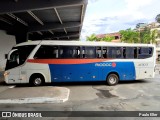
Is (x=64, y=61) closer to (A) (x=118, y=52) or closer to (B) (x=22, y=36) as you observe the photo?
(A) (x=118, y=52)

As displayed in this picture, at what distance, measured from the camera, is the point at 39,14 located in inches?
1105

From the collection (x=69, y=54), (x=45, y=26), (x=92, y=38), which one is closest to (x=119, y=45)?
(x=69, y=54)

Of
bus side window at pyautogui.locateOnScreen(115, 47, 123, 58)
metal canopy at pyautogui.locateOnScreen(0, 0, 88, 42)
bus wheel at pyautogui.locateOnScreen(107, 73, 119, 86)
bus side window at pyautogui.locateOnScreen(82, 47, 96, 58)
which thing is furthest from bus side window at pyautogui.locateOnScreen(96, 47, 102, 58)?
metal canopy at pyautogui.locateOnScreen(0, 0, 88, 42)

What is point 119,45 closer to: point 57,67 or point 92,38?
point 57,67

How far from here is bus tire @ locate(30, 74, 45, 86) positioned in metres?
16.4

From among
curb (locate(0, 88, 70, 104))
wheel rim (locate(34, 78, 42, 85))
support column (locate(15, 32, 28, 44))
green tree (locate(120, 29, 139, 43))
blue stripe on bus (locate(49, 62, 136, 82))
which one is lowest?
curb (locate(0, 88, 70, 104))

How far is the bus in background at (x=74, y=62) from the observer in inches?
642

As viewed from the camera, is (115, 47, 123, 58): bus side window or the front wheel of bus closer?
the front wheel of bus

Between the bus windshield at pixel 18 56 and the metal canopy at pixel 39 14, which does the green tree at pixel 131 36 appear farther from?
the bus windshield at pixel 18 56

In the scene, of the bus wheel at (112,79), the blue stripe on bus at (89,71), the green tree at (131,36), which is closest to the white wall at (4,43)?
the blue stripe on bus at (89,71)

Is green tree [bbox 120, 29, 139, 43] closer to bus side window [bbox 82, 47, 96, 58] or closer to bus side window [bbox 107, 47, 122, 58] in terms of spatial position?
bus side window [bbox 107, 47, 122, 58]

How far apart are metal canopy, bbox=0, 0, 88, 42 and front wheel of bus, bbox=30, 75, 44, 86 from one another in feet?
23.0

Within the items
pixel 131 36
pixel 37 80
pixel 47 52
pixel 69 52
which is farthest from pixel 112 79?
pixel 131 36

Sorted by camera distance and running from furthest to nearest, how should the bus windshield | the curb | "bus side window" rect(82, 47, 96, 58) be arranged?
"bus side window" rect(82, 47, 96, 58)
the bus windshield
the curb
